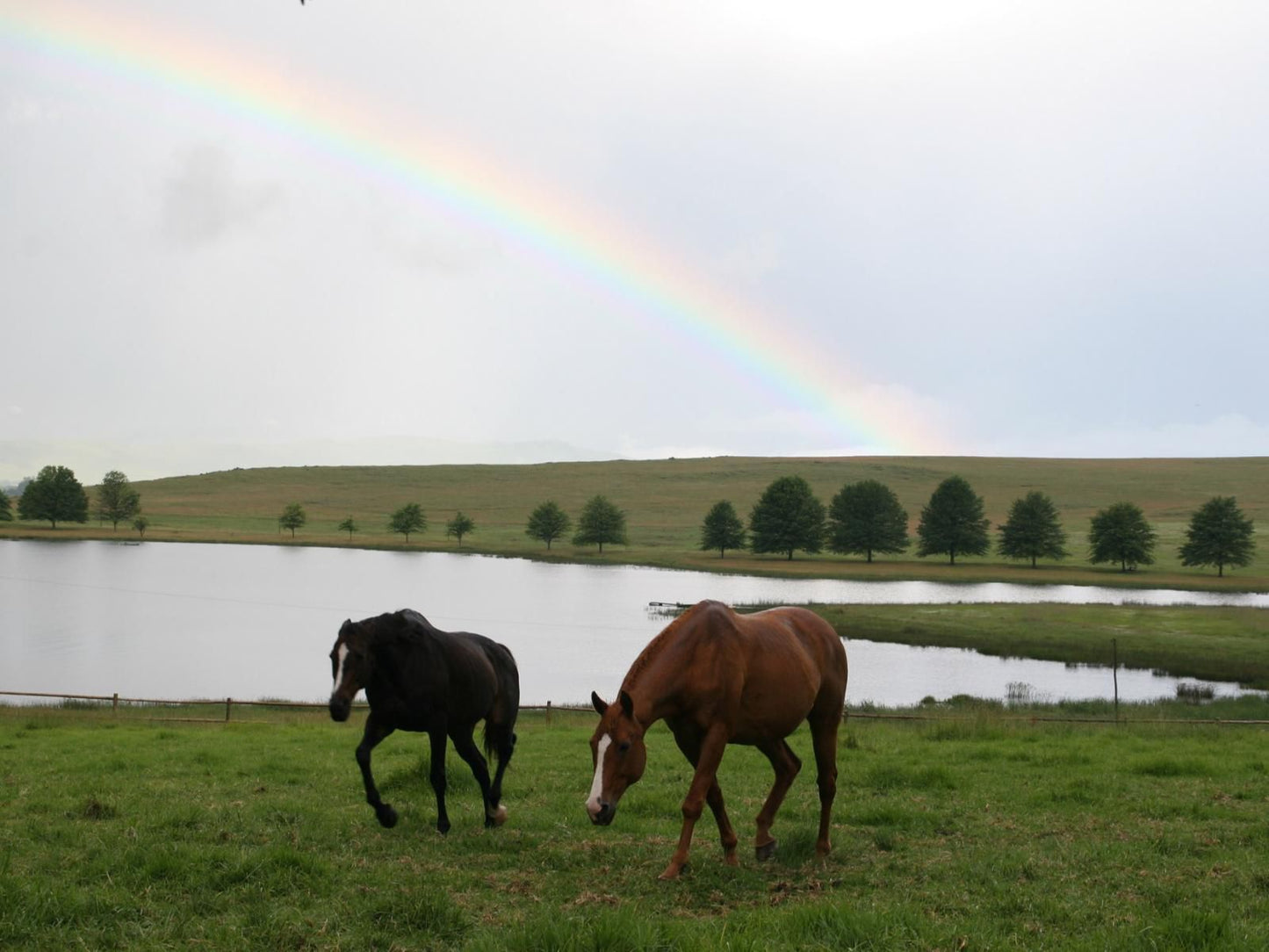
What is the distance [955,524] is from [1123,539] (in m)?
16.9

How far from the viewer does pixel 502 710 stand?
11164mm

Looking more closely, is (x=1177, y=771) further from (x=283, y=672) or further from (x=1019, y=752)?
(x=283, y=672)

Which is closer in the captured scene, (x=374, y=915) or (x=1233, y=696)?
(x=374, y=915)

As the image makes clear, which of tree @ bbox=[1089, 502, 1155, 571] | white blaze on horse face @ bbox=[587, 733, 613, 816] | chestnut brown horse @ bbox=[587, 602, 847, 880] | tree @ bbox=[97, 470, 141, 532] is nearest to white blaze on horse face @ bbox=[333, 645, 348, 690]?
chestnut brown horse @ bbox=[587, 602, 847, 880]

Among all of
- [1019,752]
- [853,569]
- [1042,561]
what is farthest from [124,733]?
[1042,561]

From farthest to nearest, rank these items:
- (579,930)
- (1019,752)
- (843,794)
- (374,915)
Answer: (1019,752) → (843,794) → (374,915) → (579,930)

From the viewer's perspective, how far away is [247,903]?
6.96m

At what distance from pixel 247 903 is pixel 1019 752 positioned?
1320 centimetres

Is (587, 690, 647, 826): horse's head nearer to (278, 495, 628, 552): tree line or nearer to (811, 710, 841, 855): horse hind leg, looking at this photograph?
(811, 710, 841, 855): horse hind leg

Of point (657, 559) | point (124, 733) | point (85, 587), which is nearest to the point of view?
point (124, 733)

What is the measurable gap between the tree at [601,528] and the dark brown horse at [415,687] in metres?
111

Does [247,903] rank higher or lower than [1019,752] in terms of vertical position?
higher

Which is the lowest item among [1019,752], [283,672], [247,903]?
[283,672]

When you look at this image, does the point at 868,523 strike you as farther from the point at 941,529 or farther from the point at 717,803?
the point at 717,803
